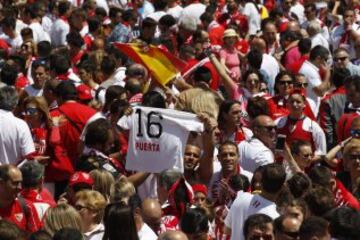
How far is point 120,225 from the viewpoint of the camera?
838 cm

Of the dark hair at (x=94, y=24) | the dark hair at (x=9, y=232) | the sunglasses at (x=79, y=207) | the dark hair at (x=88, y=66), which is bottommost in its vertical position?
the sunglasses at (x=79, y=207)

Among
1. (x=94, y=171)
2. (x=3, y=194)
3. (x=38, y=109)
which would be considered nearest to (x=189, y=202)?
(x=94, y=171)

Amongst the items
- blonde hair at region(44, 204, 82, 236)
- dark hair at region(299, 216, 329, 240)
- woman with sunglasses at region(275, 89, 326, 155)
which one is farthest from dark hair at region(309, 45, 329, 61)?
dark hair at region(299, 216, 329, 240)

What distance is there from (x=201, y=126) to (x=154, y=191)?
0.73 meters

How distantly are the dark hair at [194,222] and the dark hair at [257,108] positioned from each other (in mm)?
3352

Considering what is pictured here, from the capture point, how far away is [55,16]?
69.9 feet

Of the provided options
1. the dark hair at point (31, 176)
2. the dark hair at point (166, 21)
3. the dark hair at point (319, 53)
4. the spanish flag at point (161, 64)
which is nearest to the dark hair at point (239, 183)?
the dark hair at point (31, 176)

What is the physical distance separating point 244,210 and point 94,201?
3.82 ft

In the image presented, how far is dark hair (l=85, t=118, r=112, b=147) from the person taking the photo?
11.5 m

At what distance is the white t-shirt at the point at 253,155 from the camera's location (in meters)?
11.7

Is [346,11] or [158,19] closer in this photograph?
[346,11]

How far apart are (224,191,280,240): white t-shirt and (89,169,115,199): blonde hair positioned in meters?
1.00

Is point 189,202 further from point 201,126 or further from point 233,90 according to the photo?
point 233,90

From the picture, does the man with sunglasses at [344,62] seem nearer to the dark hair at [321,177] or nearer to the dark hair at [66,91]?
the dark hair at [66,91]
